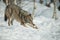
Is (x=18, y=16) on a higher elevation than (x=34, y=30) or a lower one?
higher

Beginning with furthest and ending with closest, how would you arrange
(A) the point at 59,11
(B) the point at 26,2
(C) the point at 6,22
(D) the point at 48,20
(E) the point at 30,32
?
(B) the point at 26,2 < (A) the point at 59,11 < (D) the point at 48,20 < (C) the point at 6,22 < (E) the point at 30,32

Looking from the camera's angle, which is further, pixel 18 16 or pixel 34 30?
pixel 18 16

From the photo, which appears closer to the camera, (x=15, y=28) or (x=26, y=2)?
(x=15, y=28)

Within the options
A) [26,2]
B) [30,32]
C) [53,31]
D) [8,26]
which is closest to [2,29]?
[8,26]

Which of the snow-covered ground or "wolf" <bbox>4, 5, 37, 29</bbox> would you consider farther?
"wolf" <bbox>4, 5, 37, 29</bbox>

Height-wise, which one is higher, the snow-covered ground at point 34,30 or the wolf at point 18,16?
the wolf at point 18,16

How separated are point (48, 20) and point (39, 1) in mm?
1495

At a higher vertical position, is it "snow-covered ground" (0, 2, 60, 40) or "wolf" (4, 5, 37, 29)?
"wolf" (4, 5, 37, 29)

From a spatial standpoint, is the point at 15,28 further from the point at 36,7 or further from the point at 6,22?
the point at 36,7

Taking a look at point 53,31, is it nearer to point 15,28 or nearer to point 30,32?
point 30,32

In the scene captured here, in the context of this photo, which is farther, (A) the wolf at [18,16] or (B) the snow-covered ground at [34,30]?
(A) the wolf at [18,16]

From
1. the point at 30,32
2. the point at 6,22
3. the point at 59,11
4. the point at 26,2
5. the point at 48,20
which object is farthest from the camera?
the point at 26,2

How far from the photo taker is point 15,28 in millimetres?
4391

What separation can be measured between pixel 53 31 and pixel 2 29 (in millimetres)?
926
